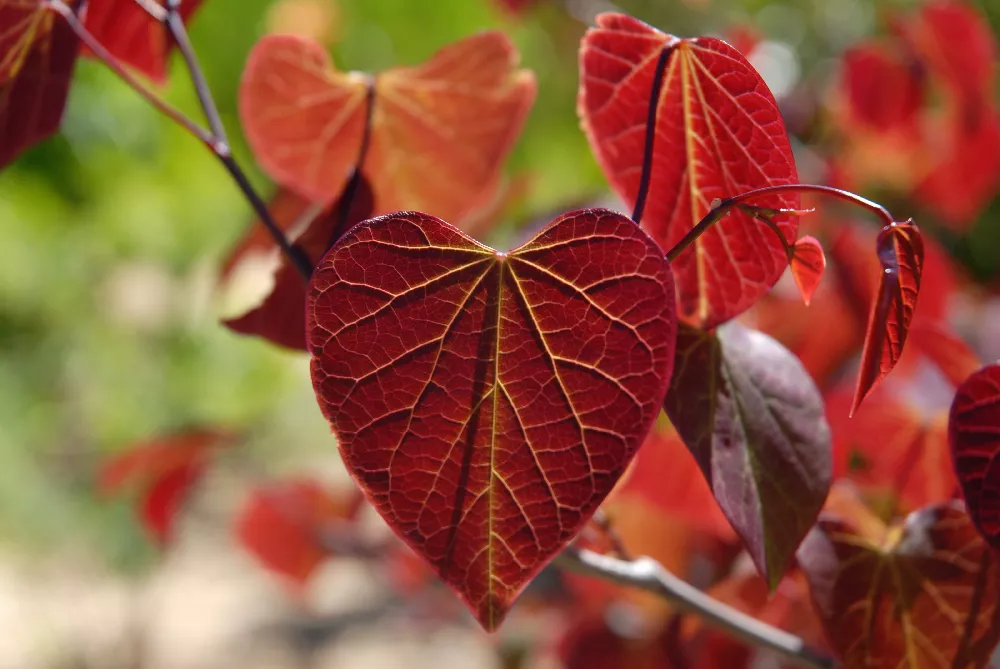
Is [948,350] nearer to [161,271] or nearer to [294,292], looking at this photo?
[294,292]

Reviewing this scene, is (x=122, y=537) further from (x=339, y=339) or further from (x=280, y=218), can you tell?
(x=339, y=339)

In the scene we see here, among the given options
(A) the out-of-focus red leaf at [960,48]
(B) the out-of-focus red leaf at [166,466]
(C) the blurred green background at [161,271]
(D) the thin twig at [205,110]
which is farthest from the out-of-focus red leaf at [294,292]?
(C) the blurred green background at [161,271]

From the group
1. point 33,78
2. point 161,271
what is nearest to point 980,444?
point 33,78

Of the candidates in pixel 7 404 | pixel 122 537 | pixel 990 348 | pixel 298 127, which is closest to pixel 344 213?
pixel 298 127

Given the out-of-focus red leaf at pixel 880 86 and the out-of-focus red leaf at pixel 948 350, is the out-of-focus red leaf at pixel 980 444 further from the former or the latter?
the out-of-focus red leaf at pixel 880 86

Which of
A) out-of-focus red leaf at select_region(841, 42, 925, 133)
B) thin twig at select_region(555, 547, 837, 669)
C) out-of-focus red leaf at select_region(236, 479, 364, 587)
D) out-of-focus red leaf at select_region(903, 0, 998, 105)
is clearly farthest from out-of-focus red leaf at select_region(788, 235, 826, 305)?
out-of-focus red leaf at select_region(841, 42, 925, 133)

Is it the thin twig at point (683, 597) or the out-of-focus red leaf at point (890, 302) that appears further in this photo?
the thin twig at point (683, 597)

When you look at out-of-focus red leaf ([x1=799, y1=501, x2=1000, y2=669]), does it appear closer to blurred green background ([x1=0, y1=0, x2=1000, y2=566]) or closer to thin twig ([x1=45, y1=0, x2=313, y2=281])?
thin twig ([x1=45, y1=0, x2=313, y2=281])
